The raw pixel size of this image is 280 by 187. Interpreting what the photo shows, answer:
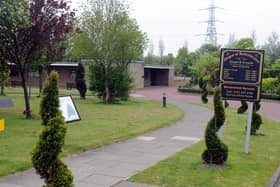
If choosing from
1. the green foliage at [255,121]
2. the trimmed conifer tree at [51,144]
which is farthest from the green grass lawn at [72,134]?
the green foliage at [255,121]

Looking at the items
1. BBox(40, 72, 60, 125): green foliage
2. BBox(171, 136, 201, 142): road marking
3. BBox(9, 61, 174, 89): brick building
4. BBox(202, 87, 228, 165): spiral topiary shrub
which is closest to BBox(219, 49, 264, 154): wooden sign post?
BBox(202, 87, 228, 165): spiral topiary shrub

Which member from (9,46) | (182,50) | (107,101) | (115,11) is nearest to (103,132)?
(9,46)

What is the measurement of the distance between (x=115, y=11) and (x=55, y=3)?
11.0m

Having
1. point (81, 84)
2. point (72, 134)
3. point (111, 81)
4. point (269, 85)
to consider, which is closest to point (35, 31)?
point (72, 134)

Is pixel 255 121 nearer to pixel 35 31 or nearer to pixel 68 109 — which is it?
pixel 68 109

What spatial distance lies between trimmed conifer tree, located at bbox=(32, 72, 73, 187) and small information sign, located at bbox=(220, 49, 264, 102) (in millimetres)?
5839

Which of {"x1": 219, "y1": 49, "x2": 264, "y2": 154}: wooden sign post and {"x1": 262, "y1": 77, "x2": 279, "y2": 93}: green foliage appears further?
Answer: {"x1": 262, "y1": 77, "x2": 279, "y2": 93}: green foliage

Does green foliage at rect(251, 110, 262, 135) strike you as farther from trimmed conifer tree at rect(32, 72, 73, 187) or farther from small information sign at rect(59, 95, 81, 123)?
trimmed conifer tree at rect(32, 72, 73, 187)

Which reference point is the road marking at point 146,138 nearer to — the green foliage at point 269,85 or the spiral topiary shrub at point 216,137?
the spiral topiary shrub at point 216,137

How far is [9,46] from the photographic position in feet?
47.3

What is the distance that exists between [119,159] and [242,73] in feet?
12.8

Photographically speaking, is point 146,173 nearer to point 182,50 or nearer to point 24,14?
point 24,14

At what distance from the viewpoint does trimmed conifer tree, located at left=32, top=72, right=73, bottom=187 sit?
14.6 feet

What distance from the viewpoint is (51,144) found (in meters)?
4.43
